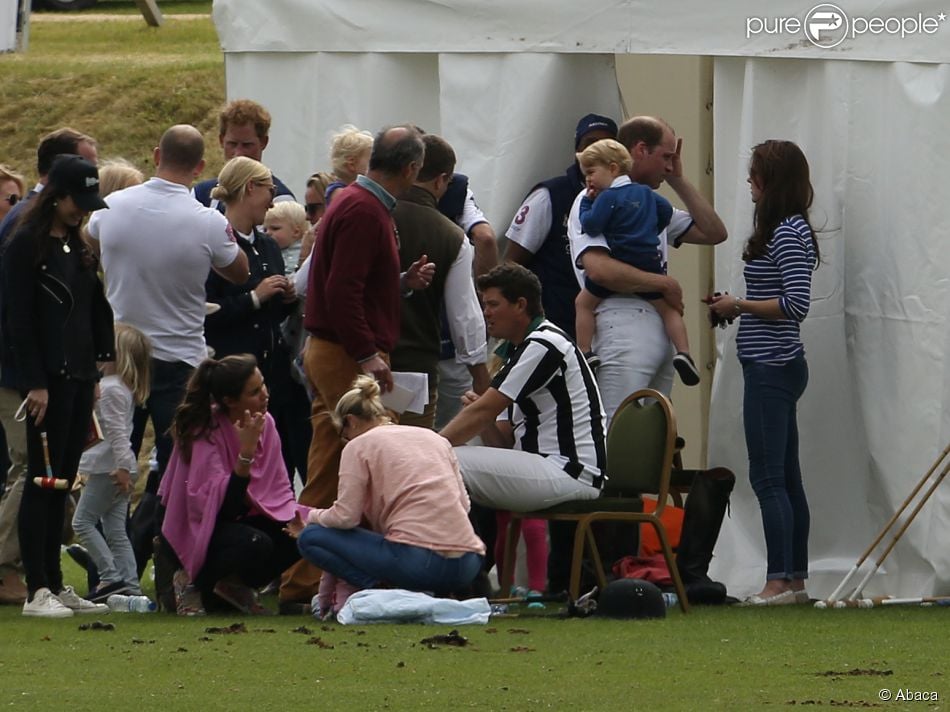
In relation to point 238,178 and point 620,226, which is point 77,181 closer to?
point 238,178

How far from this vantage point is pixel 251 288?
7801 mm

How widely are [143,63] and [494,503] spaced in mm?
11683

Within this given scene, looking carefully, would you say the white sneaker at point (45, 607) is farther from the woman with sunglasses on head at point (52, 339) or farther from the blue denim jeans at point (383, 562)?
the blue denim jeans at point (383, 562)

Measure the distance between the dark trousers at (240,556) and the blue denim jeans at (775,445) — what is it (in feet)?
6.22

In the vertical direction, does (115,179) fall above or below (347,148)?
below

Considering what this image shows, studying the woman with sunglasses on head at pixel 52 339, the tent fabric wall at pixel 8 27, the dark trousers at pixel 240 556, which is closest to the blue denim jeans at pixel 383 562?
the dark trousers at pixel 240 556

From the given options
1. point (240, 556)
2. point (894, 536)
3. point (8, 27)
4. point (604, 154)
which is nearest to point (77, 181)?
point (240, 556)

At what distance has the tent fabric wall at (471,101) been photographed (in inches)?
326

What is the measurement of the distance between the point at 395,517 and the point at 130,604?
1211 mm

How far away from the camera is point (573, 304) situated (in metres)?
8.27

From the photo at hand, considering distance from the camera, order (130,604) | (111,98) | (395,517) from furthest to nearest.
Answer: (111,98), (130,604), (395,517)

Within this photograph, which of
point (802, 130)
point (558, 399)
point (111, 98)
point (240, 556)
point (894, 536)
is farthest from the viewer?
point (111, 98)

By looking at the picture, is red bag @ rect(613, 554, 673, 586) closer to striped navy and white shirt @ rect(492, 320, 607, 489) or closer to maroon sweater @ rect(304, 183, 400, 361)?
striped navy and white shirt @ rect(492, 320, 607, 489)

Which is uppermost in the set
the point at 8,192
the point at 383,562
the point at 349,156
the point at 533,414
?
the point at 349,156
